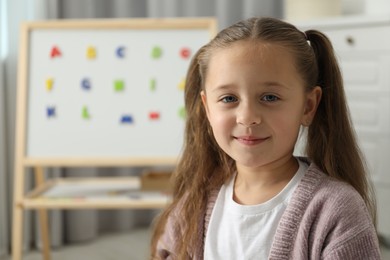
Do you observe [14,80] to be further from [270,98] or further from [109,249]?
[270,98]

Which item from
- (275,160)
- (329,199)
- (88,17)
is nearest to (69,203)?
(88,17)

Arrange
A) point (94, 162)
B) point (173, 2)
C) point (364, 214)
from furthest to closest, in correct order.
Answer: point (173, 2) → point (94, 162) → point (364, 214)

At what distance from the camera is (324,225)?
0.83 metres

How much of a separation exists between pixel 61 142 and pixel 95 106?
17 cm

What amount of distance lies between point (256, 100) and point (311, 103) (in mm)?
123

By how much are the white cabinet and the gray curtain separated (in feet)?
1.84

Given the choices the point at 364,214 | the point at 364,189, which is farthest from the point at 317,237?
the point at 364,189

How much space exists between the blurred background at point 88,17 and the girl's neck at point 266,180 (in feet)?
3.44

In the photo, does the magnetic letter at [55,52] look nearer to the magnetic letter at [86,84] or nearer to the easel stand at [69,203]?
the magnetic letter at [86,84]

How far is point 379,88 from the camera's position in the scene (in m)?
1.82

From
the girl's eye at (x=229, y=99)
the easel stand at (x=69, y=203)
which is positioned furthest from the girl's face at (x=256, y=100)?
the easel stand at (x=69, y=203)

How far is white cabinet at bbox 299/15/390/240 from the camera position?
1.80m

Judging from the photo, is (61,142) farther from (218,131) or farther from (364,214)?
(364,214)

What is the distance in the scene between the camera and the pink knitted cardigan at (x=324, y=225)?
82cm
